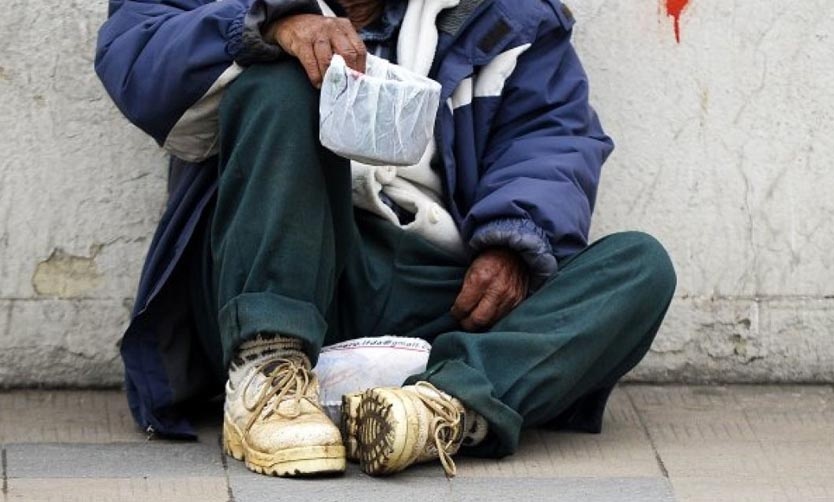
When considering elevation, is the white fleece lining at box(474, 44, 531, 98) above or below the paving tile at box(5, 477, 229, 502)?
above

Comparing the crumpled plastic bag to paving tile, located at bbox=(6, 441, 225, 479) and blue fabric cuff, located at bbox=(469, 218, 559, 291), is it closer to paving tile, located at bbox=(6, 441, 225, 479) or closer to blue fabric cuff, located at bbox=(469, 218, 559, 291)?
blue fabric cuff, located at bbox=(469, 218, 559, 291)

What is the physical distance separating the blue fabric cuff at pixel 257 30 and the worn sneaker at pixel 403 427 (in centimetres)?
66

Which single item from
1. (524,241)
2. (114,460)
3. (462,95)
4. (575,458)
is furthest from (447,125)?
(114,460)

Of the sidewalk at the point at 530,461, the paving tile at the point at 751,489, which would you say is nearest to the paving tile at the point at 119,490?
the sidewalk at the point at 530,461

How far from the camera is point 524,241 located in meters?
3.80

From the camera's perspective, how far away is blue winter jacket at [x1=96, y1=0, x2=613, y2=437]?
11.9ft

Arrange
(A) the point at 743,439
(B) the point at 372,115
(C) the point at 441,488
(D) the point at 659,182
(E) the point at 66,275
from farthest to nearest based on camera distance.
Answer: (D) the point at 659,182 < (E) the point at 66,275 < (A) the point at 743,439 < (C) the point at 441,488 < (B) the point at 372,115

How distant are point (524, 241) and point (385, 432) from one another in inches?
20.1

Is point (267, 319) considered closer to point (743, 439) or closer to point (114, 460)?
point (114, 460)

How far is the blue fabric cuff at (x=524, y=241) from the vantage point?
12.5 feet

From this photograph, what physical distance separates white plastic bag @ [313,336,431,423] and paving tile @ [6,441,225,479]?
0.83 feet

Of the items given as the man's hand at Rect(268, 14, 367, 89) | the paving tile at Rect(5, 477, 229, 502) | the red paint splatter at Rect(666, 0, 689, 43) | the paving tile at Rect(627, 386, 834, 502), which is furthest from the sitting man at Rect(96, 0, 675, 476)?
the red paint splatter at Rect(666, 0, 689, 43)

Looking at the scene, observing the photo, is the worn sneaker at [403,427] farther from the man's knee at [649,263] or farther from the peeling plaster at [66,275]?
the peeling plaster at [66,275]

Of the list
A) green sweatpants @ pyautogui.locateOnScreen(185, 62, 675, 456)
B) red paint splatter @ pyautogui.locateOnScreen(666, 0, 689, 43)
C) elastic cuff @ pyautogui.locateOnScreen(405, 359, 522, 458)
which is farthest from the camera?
red paint splatter @ pyautogui.locateOnScreen(666, 0, 689, 43)
